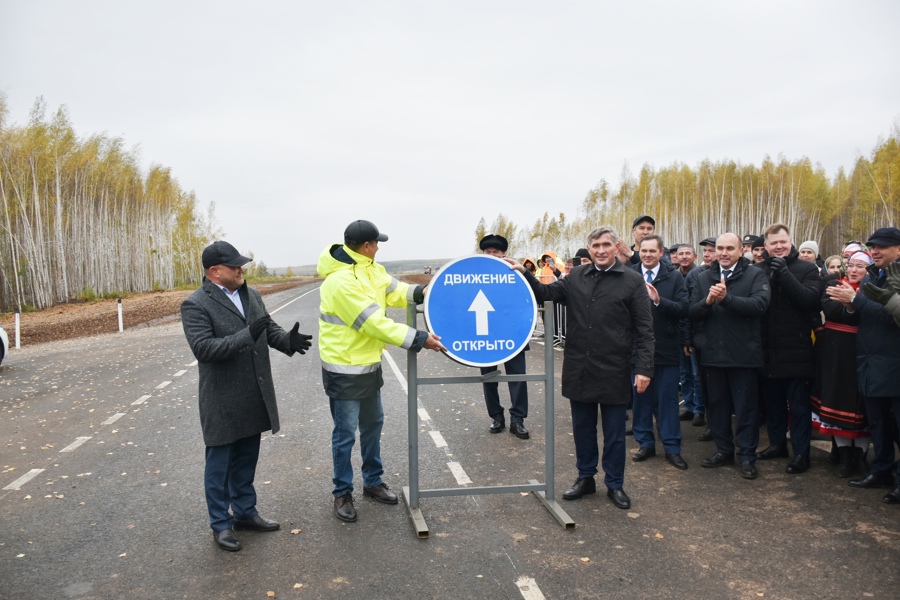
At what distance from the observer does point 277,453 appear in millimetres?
6742

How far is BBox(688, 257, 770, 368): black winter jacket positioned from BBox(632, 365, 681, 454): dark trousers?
394 mm

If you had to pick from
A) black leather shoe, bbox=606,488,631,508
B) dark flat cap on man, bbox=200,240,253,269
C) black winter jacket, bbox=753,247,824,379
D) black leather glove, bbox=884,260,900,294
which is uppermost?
dark flat cap on man, bbox=200,240,253,269

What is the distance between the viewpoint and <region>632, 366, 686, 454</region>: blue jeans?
20.5ft

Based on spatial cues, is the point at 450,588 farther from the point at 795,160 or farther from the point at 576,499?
the point at 795,160

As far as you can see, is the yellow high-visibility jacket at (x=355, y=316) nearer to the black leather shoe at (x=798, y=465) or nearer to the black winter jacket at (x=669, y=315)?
the black winter jacket at (x=669, y=315)

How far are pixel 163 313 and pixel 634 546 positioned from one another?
28921 mm

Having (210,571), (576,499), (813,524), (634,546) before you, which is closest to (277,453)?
(210,571)

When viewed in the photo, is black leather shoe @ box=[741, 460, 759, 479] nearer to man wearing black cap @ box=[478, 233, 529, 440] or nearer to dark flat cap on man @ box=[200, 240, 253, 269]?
man wearing black cap @ box=[478, 233, 529, 440]

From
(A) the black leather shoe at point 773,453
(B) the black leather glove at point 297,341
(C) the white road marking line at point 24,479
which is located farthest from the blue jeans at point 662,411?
(C) the white road marking line at point 24,479

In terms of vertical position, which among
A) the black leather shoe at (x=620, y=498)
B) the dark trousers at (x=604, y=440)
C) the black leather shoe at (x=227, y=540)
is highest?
the dark trousers at (x=604, y=440)

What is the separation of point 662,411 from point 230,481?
13.3ft

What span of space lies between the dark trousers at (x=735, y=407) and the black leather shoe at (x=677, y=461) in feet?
1.34

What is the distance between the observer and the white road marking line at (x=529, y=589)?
11.9ft

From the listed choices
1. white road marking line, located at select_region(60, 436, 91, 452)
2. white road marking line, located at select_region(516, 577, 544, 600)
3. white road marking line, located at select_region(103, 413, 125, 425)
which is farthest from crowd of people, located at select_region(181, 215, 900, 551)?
white road marking line, located at select_region(103, 413, 125, 425)
